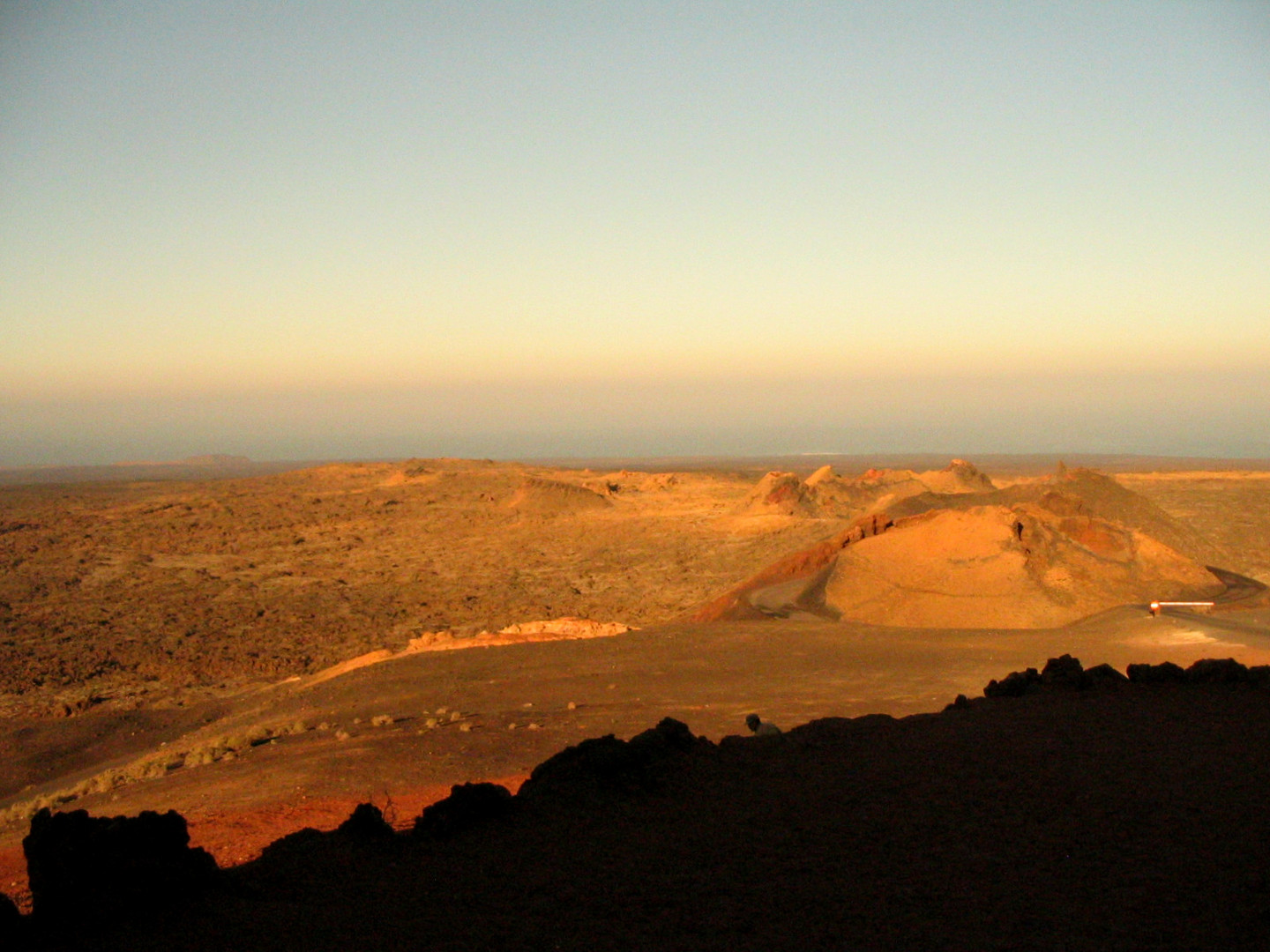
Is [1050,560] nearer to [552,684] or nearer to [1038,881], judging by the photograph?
[552,684]

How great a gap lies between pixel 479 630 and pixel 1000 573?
10435 millimetres

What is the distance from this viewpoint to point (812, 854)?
4.61 m

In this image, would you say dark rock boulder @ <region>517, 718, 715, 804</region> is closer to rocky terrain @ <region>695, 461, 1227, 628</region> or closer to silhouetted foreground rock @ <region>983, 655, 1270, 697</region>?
silhouetted foreground rock @ <region>983, 655, 1270, 697</region>

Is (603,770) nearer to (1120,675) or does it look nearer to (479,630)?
(1120,675)

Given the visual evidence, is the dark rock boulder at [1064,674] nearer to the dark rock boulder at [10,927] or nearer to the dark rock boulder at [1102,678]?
the dark rock boulder at [1102,678]

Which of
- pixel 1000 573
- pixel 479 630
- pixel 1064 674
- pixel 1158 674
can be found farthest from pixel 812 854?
pixel 479 630

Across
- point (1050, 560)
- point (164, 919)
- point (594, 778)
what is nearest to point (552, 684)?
point (594, 778)

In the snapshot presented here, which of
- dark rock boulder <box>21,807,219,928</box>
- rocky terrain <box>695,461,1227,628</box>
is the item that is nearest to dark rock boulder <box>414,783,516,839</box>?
dark rock boulder <box>21,807,219,928</box>

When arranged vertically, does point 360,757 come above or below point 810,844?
below

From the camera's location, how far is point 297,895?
418 centimetres

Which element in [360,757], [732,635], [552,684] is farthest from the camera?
[732,635]

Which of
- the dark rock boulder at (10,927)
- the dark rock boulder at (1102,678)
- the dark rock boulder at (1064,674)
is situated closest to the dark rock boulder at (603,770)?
the dark rock boulder at (10,927)

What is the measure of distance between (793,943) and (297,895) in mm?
2053

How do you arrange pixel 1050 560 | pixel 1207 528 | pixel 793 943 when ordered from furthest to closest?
pixel 1207 528, pixel 1050 560, pixel 793 943
